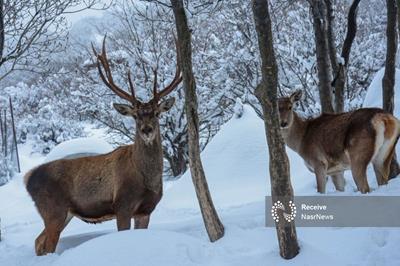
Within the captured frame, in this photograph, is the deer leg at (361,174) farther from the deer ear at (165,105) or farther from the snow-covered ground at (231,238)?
the deer ear at (165,105)

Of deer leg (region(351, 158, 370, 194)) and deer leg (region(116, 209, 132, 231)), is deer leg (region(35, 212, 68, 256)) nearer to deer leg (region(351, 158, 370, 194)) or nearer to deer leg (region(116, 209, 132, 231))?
deer leg (region(116, 209, 132, 231))

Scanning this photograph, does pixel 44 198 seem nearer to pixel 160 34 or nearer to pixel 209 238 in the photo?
pixel 209 238

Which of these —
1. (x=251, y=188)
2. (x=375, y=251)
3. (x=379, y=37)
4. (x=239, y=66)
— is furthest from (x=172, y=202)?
(x=379, y=37)

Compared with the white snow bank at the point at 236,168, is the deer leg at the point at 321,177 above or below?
above

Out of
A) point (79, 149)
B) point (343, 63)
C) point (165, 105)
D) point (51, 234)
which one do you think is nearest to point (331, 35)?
point (343, 63)

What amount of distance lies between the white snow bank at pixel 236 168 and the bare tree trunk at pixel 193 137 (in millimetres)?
4102

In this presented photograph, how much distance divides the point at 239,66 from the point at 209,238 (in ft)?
40.3

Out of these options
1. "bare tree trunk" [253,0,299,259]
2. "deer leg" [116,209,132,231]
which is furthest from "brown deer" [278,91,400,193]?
"deer leg" [116,209,132,231]

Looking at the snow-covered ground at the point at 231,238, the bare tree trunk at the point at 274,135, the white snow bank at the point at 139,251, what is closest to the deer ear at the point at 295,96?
the snow-covered ground at the point at 231,238

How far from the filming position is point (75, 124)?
28984mm

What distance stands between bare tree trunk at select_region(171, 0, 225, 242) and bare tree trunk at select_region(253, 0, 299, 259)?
101 centimetres

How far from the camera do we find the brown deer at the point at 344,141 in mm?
6566

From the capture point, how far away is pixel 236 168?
35.6ft

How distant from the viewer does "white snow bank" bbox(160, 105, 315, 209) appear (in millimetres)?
10258
